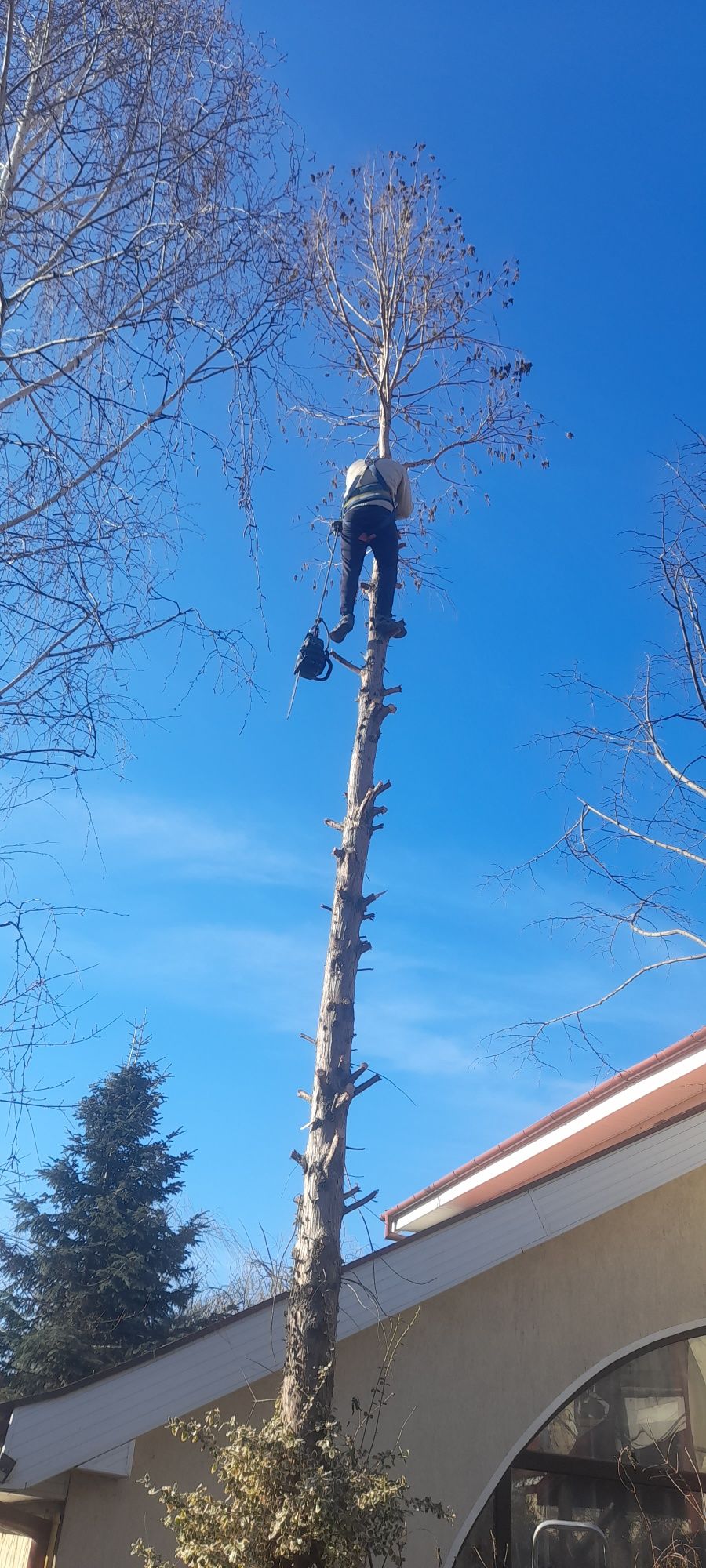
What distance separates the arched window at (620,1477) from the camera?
6.39m

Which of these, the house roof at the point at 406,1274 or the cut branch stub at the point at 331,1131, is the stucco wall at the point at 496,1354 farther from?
the cut branch stub at the point at 331,1131

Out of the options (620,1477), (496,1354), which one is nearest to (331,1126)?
(496,1354)

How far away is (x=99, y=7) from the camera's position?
190 inches

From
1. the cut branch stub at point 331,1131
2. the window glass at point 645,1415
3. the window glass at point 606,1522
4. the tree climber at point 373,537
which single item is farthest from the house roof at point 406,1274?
the tree climber at point 373,537

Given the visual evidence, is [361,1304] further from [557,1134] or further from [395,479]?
[395,479]

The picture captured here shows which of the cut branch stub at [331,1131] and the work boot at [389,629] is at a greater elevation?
the work boot at [389,629]

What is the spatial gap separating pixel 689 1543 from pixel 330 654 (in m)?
5.43

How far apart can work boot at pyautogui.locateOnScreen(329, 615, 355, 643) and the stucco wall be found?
4.02m

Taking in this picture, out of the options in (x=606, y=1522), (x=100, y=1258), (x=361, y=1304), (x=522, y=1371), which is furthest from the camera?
(x=100, y=1258)

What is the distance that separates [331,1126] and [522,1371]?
268cm

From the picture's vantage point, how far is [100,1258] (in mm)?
14695

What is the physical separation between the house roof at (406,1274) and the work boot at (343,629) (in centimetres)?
322

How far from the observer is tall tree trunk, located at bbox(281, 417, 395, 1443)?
480 centimetres

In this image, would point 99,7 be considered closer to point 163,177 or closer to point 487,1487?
point 163,177
